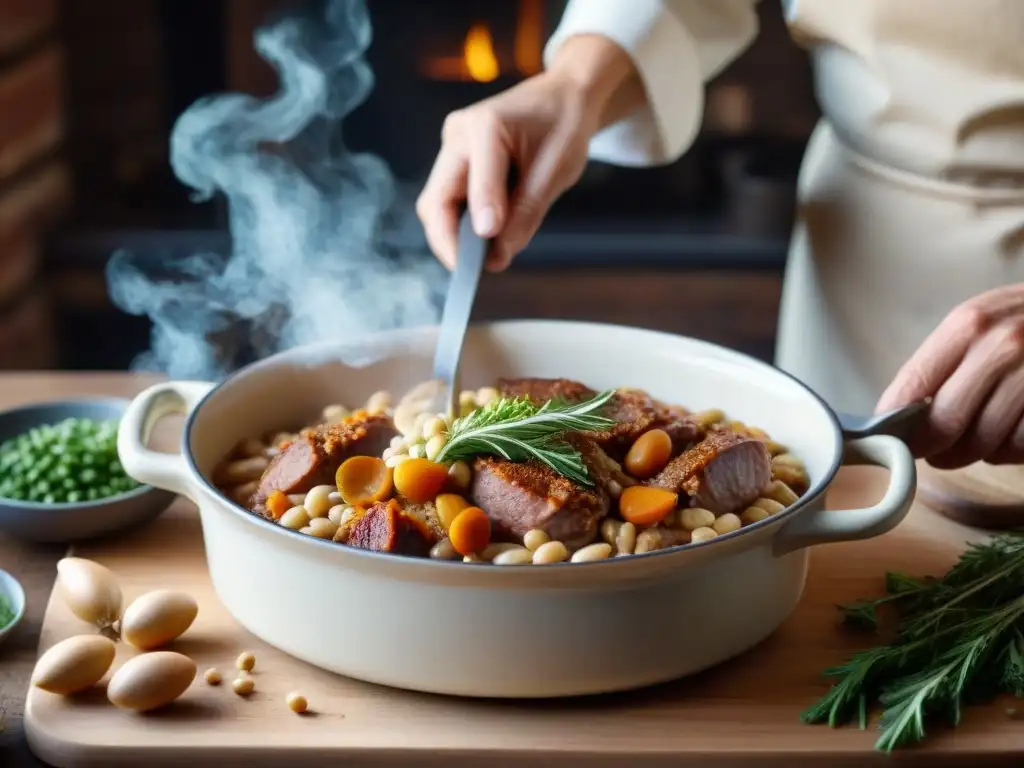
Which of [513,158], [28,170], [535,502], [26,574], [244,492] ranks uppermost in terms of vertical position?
[513,158]

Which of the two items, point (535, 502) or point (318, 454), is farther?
point (318, 454)

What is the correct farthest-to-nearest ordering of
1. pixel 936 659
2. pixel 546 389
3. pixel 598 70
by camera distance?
pixel 598 70 < pixel 546 389 < pixel 936 659

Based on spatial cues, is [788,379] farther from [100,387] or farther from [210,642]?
[100,387]

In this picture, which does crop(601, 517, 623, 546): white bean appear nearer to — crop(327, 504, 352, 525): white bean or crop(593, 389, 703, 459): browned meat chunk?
crop(593, 389, 703, 459): browned meat chunk

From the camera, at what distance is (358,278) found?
6.00 feet

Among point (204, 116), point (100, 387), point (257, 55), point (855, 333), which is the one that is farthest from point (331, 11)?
point (855, 333)

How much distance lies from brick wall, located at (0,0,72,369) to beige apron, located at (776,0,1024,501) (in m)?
2.14

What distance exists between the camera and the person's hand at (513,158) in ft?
5.15

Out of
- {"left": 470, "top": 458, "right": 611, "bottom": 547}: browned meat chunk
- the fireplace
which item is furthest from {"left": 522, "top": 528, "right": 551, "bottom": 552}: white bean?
the fireplace

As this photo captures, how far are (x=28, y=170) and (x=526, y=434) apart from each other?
8.56 ft

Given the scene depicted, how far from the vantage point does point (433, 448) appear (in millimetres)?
1312

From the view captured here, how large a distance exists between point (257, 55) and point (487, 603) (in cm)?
276

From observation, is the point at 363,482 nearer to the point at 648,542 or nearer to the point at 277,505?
the point at 277,505

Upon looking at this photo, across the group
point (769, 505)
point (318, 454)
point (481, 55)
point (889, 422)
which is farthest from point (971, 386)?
point (481, 55)
